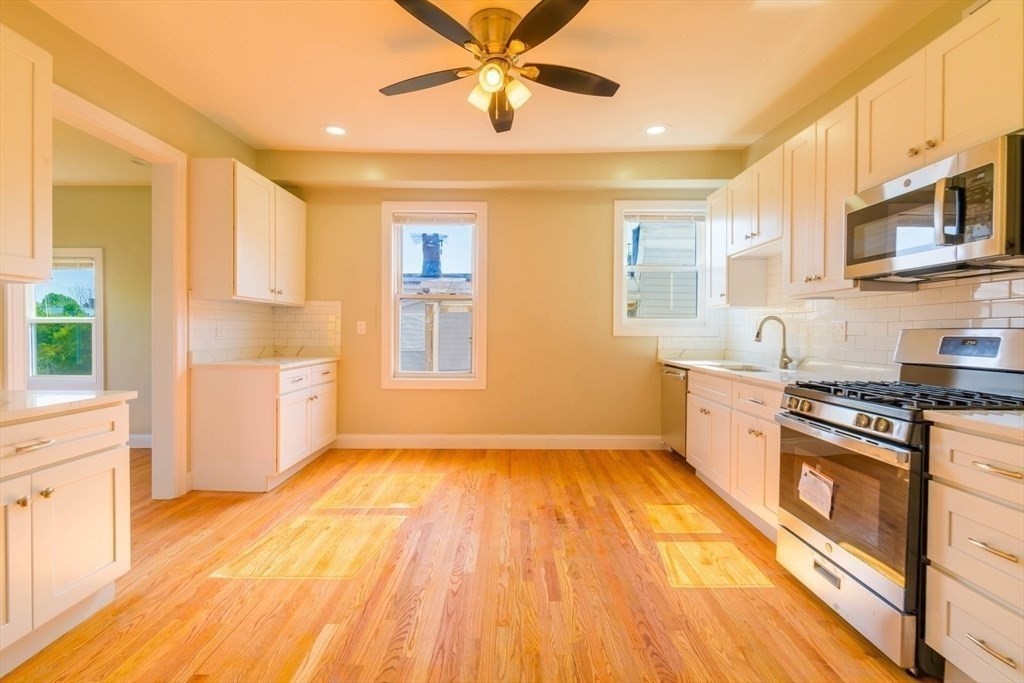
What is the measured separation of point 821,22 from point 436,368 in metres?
3.59

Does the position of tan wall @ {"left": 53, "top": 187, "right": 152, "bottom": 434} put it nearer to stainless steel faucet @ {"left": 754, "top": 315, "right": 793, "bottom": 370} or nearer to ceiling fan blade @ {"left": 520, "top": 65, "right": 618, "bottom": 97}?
ceiling fan blade @ {"left": 520, "top": 65, "right": 618, "bottom": 97}

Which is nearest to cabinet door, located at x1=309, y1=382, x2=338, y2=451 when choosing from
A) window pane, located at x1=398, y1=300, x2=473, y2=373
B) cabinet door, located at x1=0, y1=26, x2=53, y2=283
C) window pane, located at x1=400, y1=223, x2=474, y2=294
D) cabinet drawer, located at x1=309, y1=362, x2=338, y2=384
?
cabinet drawer, located at x1=309, y1=362, x2=338, y2=384

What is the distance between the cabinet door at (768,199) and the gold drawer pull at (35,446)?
12.2 ft

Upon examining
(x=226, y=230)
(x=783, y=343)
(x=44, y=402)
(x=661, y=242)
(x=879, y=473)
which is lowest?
(x=879, y=473)

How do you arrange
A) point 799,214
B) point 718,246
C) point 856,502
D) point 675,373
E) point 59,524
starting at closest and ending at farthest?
point 59,524 → point 856,502 → point 799,214 → point 718,246 → point 675,373

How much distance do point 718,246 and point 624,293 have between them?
35.0 inches

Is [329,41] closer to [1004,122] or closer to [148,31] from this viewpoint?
[148,31]

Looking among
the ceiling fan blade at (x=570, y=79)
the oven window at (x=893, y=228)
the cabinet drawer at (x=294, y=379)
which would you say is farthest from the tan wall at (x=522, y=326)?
the oven window at (x=893, y=228)

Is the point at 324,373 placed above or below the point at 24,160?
below

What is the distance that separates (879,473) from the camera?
153 cm

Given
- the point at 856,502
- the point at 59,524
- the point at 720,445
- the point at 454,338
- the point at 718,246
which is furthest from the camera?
the point at 454,338

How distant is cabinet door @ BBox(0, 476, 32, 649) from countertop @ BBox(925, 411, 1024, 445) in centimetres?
301

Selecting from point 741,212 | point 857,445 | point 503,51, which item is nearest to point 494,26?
point 503,51

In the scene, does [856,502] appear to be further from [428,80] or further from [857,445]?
[428,80]
